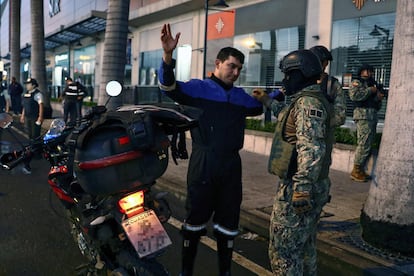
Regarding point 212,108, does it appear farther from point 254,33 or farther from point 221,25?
point 221,25

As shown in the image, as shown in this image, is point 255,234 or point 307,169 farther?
point 255,234

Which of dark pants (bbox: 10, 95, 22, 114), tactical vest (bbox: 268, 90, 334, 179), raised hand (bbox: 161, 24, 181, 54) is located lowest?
dark pants (bbox: 10, 95, 22, 114)

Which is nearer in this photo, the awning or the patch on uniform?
the patch on uniform

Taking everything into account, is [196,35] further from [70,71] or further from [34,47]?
[70,71]

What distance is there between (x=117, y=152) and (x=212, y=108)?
48.7 inches

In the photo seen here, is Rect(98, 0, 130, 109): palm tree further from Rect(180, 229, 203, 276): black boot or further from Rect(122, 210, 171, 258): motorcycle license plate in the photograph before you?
Rect(122, 210, 171, 258): motorcycle license plate

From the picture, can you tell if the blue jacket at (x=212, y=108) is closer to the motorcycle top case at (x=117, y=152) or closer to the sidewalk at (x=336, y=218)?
the motorcycle top case at (x=117, y=152)

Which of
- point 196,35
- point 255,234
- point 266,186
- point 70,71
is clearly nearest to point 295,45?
point 196,35

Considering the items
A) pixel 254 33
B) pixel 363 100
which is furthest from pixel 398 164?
pixel 254 33

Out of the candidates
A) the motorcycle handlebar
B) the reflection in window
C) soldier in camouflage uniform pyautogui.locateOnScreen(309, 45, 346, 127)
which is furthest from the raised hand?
the reflection in window

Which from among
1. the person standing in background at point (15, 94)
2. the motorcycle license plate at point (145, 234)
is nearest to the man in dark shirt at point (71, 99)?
the person standing in background at point (15, 94)

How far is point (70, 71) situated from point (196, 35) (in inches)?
714

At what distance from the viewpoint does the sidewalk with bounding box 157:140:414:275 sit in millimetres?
4078

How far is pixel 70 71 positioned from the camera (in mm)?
33344
